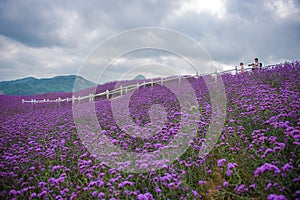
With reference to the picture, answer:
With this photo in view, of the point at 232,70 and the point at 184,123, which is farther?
the point at 232,70

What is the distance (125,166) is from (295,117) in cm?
316

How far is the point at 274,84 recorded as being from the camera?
8195 mm

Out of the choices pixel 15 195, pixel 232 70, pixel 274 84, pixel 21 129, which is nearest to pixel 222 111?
pixel 274 84

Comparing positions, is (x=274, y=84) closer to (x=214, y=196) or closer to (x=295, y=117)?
(x=295, y=117)

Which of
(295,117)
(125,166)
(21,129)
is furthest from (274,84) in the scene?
(21,129)

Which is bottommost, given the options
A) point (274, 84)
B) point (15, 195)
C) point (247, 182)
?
point (15, 195)

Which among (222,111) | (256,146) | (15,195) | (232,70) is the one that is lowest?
(15,195)

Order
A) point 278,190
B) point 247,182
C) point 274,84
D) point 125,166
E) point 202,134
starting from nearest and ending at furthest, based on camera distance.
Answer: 1. point 278,190
2. point 247,182
3. point 125,166
4. point 202,134
5. point 274,84

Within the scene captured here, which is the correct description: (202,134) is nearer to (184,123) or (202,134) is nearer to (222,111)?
(184,123)

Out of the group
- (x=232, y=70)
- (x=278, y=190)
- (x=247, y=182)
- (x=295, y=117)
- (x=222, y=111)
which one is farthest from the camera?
(x=232, y=70)

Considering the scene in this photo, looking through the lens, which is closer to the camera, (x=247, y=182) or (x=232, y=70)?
(x=247, y=182)

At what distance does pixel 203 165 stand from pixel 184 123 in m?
1.38

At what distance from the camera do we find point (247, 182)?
369 centimetres

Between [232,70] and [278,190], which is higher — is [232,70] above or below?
above
